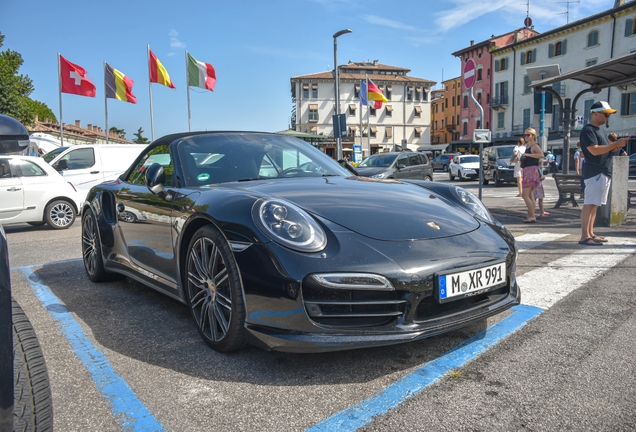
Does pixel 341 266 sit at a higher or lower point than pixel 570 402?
higher

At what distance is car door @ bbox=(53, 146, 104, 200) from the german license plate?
10.7 meters

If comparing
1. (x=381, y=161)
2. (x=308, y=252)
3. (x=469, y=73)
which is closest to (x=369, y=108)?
(x=381, y=161)

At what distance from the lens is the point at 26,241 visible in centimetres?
786

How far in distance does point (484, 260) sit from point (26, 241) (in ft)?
24.5

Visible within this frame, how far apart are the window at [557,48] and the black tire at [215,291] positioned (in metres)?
49.1

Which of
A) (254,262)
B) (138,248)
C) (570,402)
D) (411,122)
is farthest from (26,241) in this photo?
(411,122)

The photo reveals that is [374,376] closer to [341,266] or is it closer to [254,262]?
[341,266]

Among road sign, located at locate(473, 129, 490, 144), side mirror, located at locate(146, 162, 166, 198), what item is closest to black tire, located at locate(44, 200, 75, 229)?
side mirror, located at locate(146, 162, 166, 198)

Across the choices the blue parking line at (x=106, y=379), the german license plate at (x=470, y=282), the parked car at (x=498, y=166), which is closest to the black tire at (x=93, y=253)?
the blue parking line at (x=106, y=379)

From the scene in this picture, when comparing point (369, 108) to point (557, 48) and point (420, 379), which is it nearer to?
point (557, 48)

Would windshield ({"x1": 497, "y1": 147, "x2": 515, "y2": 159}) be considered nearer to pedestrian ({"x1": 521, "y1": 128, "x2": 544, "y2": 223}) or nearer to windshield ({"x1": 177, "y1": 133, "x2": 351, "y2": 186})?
pedestrian ({"x1": 521, "y1": 128, "x2": 544, "y2": 223})

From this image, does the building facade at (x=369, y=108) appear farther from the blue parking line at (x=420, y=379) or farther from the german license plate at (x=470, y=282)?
the german license plate at (x=470, y=282)

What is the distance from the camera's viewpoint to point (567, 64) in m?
44.0

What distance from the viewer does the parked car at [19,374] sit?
1290mm
